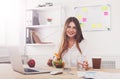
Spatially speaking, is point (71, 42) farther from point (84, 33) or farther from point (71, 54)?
point (84, 33)

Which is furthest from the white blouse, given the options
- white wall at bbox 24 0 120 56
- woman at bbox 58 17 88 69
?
white wall at bbox 24 0 120 56

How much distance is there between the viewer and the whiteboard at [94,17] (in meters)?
3.80

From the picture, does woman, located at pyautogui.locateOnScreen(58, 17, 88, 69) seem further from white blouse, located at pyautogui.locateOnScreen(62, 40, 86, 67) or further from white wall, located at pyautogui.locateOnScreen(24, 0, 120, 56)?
white wall, located at pyautogui.locateOnScreen(24, 0, 120, 56)

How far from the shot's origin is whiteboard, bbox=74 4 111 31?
380cm

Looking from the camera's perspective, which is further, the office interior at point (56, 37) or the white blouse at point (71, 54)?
the office interior at point (56, 37)

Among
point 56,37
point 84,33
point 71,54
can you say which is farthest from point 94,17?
point 71,54

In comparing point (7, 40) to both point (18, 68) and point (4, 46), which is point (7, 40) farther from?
point (18, 68)

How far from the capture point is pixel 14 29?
4.02 meters

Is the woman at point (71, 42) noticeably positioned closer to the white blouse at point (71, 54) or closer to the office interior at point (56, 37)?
the white blouse at point (71, 54)

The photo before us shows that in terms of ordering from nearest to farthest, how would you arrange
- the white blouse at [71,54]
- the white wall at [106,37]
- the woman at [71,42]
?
the white blouse at [71,54] < the woman at [71,42] < the white wall at [106,37]

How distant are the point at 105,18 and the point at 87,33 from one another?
0.43m

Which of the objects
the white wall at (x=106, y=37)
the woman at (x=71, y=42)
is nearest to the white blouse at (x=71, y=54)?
the woman at (x=71, y=42)

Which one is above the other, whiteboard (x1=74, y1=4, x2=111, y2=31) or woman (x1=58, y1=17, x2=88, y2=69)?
whiteboard (x1=74, y1=4, x2=111, y2=31)

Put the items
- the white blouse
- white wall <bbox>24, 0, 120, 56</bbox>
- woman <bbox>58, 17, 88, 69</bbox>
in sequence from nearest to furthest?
1. the white blouse
2. woman <bbox>58, 17, 88, 69</bbox>
3. white wall <bbox>24, 0, 120, 56</bbox>
